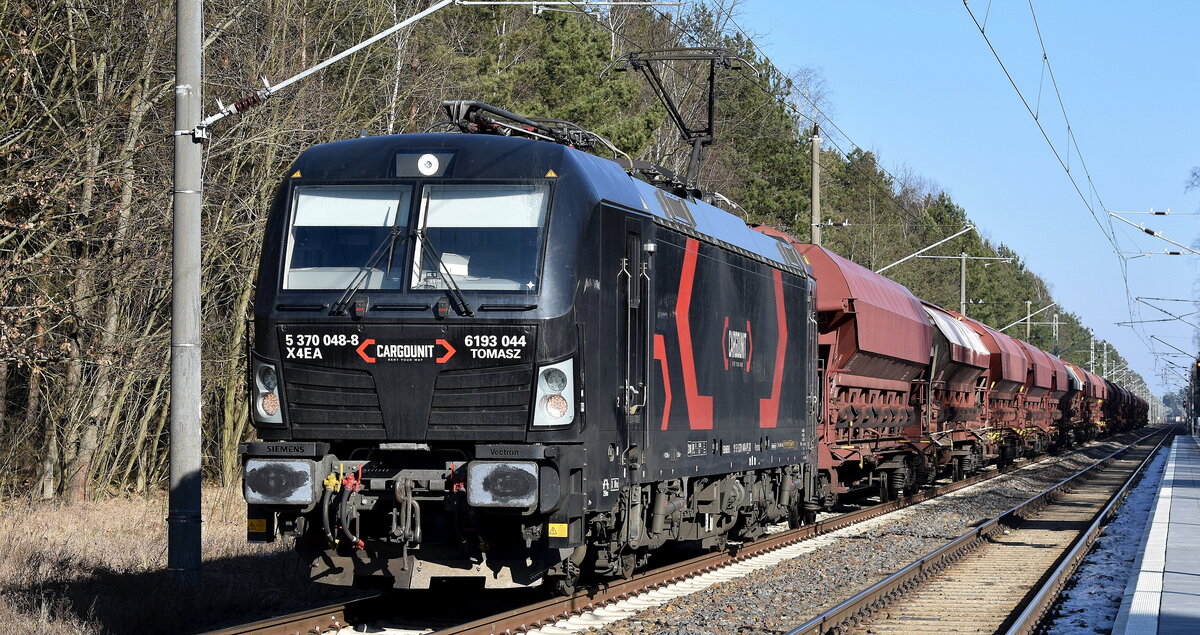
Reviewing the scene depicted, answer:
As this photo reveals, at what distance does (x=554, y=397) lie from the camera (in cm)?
922

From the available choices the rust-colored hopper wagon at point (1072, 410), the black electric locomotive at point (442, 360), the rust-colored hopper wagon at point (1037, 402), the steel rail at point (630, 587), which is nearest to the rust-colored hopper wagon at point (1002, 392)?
the rust-colored hopper wagon at point (1037, 402)

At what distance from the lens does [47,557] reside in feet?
38.7

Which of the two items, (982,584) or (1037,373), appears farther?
(1037,373)

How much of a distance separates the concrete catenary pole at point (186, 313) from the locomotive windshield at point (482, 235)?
3021 millimetres

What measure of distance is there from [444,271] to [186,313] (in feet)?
10.9

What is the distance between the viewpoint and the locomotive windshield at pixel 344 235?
9508mm

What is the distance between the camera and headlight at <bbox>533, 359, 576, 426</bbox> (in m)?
9.20

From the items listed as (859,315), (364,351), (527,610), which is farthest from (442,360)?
(859,315)

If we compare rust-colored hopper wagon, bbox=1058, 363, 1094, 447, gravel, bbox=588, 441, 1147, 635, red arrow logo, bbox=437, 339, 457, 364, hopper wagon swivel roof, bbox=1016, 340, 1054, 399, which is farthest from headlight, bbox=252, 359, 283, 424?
rust-colored hopper wagon, bbox=1058, 363, 1094, 447

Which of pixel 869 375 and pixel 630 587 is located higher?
pixel 869 375

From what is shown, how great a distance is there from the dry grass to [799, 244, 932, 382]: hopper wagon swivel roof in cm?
940

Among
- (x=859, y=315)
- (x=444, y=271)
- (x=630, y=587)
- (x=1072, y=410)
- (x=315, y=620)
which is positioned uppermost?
(x=859, y=315)

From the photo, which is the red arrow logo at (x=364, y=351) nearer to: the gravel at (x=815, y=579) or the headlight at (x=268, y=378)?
the headlight at (x=268, y=378)

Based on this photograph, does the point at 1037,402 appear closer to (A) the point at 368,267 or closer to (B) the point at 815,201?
(B) the point at 815,201
